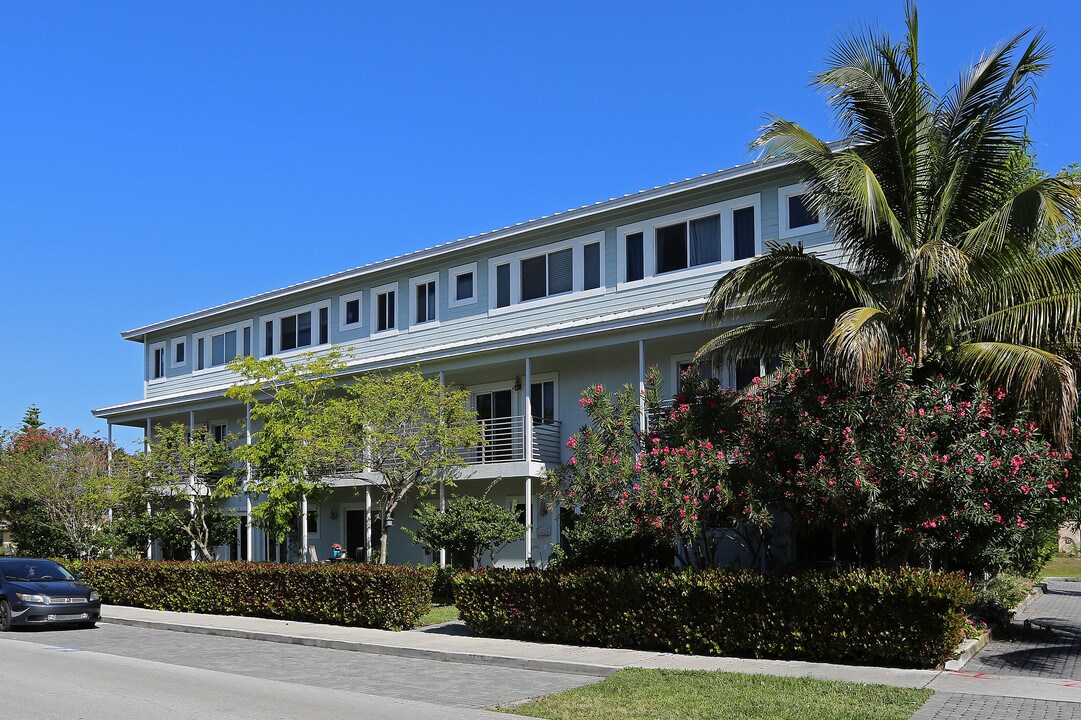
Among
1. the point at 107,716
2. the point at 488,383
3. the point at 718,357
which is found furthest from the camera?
the point at 488,383

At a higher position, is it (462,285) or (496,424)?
(462,285)

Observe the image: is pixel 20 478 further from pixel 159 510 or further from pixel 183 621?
pixel 183 621

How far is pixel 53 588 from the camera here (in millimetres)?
19031

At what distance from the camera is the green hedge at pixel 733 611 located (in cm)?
1227

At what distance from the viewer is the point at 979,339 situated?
Result: 46.1 feet

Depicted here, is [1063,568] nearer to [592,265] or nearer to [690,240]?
[690,240]

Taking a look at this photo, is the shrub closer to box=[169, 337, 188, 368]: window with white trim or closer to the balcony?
the balcony

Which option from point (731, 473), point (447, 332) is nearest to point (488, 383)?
point (447, 332)

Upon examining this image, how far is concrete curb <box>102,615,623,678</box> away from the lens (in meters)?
13.0

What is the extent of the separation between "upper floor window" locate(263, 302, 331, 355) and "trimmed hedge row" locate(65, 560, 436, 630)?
8.62 m

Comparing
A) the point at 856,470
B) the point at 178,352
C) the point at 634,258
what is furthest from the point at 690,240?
the point at 178,352

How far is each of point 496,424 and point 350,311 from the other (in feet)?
22.8

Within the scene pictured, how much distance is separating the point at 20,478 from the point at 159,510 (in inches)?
200

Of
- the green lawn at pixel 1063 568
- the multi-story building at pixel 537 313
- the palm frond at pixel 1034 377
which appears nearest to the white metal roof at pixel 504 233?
the multi-story building at pixel 537 313
